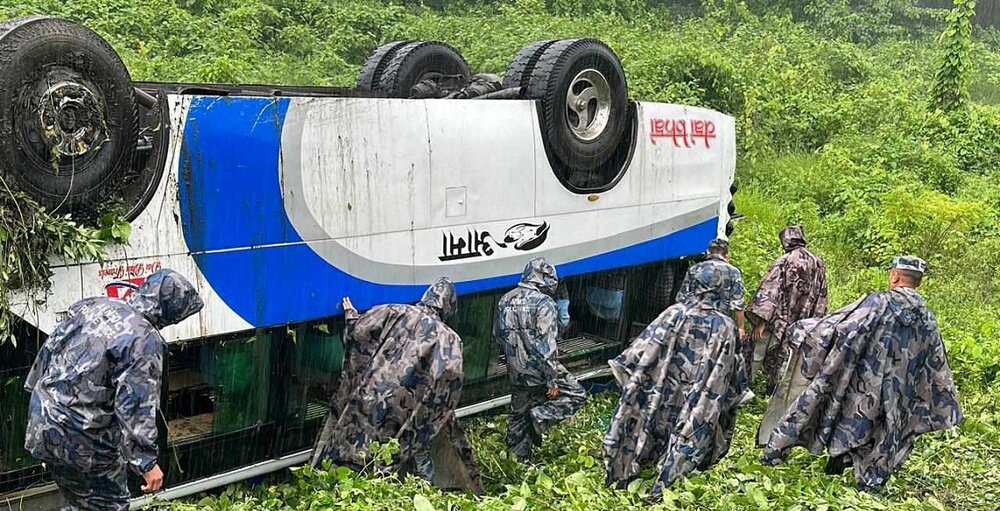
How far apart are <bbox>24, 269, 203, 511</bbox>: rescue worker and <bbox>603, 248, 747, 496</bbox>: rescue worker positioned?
8.66 feet

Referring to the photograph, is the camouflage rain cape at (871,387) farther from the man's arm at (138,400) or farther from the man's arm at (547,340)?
the man's arm at (138,400)

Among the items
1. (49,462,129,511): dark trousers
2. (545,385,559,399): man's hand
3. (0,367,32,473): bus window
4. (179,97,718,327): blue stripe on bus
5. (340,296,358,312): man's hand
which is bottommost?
(545,385,559,399): man's hand

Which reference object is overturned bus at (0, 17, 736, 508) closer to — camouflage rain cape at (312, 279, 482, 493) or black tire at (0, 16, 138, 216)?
black tire at (0, 16, 138, 216)

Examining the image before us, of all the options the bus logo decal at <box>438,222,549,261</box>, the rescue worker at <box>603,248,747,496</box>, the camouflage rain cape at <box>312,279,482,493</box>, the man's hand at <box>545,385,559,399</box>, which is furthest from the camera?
the man's hand at <box>545,385,559,399</box>

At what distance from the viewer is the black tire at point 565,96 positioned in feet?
22.6

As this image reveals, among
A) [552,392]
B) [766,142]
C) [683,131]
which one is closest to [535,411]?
[552,392]

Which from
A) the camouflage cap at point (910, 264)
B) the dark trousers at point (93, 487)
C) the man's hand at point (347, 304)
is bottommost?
the dark trousers at point (93, 487)

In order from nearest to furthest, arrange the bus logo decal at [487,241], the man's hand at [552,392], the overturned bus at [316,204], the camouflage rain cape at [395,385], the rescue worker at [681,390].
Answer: the overturned bus at [316,204] → the camouflage rain cape at [395,385] → the rescue worker at [681,390] → the bus logo decal at [487,241] → the man's hand at [552,392]

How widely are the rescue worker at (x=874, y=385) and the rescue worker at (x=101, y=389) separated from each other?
136 inches

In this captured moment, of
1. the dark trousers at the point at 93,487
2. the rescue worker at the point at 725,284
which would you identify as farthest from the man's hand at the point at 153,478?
the rescue worker at the point at 725,284

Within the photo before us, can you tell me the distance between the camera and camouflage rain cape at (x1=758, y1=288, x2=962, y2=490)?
18.5ft

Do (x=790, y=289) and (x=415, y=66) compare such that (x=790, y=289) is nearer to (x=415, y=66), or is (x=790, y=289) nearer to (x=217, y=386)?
(x=415, y=66)

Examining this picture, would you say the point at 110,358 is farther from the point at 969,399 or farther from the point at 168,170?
the point at 969,399

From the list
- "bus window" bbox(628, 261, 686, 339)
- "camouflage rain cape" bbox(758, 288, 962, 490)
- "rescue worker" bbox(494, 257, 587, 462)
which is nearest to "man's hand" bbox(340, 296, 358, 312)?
"rescue worker" bbox(494, 257, 587, 462)
